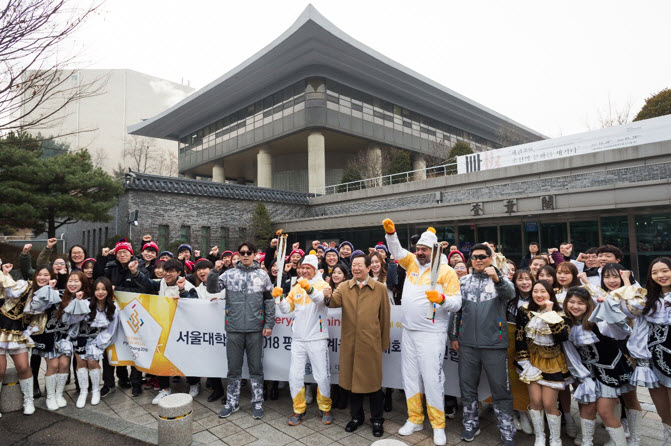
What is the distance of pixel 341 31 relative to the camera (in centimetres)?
2559

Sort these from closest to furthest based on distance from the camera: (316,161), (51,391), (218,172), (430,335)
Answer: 1. (430,335)
2. (51,391)
3. (316,161)
4. (218,172)

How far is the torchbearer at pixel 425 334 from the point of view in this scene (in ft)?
13.7

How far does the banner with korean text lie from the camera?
5.26m

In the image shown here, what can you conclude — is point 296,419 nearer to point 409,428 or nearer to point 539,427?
point 409,428

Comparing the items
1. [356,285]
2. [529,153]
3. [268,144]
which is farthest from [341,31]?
[356,285]

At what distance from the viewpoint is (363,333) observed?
440 centimetres

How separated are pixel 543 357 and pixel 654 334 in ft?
3.18

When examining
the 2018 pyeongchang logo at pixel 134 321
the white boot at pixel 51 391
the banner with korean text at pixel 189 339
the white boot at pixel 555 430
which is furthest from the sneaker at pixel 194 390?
the white boot at pixel 555 430

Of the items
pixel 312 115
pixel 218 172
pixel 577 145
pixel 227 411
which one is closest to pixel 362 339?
pixel 227 411

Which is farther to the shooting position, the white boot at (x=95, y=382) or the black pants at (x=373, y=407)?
the white boot at (x=95, y=382)

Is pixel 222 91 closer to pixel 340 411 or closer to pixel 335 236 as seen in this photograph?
pixel 335 236

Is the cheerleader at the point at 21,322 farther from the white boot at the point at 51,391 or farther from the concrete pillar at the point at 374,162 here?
the concrete pillar at the point at 374,162

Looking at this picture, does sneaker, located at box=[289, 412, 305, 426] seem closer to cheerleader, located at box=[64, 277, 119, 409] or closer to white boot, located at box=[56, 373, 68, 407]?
cheerleader, located at box=[64, 277, 119, 409]

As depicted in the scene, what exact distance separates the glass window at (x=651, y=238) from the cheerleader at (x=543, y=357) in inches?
406
